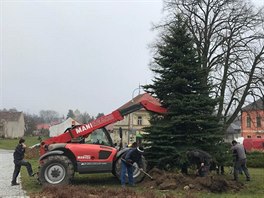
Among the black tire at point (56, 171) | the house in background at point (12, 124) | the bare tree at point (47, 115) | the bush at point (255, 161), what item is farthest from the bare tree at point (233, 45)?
the bare tree at point (47, 115)

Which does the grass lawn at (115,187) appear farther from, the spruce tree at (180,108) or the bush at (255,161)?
the bush at (255,161)

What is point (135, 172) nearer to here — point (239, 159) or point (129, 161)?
point (129, 161)

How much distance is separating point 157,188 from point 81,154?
3.19 metres

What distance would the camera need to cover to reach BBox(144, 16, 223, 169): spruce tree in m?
16.5

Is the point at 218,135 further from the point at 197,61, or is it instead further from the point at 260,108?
the point at 260,108

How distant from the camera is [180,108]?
1683 cm

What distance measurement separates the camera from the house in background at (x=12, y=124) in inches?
3912

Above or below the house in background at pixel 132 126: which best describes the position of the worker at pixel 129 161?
below

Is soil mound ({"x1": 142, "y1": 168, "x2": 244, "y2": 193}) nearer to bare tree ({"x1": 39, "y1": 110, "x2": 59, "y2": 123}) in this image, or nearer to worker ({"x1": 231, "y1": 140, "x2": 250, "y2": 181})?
worker ({"x1": 231, "y1": 140, "x2": 250, "y2": 181})

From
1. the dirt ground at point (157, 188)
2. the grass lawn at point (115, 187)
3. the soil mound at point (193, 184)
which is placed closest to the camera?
the dirt ground at point (157, 188)

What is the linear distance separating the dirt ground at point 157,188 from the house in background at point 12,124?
89.4 metres

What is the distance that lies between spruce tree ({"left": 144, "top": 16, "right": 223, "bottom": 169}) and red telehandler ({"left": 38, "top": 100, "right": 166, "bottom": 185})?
1.88 m

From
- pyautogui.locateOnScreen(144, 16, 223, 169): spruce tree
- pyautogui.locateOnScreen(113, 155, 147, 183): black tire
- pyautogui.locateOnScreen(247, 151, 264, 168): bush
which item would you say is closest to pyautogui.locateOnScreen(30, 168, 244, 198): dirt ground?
pyautogui.locateOnScreen(113, 155, 147, 183): black tire

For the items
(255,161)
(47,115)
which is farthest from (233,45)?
(47,115)
